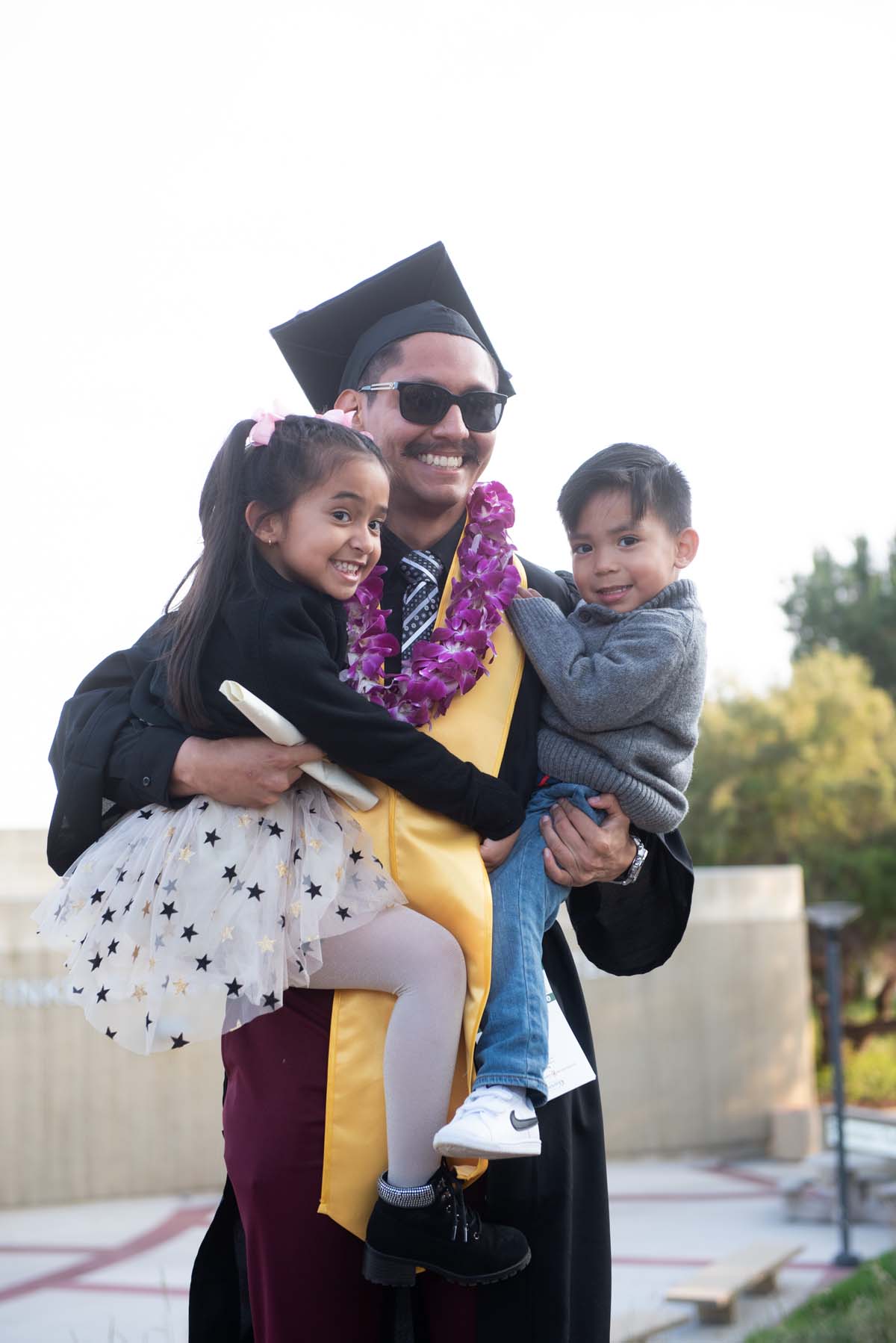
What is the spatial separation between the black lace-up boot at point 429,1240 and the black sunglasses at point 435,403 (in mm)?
1414

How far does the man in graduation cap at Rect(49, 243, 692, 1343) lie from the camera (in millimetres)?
2404

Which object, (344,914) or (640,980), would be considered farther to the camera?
(640,980)

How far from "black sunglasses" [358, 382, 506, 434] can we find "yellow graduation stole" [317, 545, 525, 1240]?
77 centimetres

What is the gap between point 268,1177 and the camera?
2.42 meters

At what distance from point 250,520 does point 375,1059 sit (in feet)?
3.17

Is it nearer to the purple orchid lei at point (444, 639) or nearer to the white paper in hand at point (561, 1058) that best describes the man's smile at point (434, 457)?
the purple orchid lei at point (444, 639)

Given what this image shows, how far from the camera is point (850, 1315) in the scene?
9.15m

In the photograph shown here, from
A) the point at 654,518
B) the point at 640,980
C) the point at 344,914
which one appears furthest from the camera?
the point at 640,980

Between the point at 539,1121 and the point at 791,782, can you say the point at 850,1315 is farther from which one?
the point at 791,782

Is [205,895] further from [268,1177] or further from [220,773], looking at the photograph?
[268,1177]

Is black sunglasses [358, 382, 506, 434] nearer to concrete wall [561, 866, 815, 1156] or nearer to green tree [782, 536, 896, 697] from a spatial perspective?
concrete wall [561, 866, 815, 1156]

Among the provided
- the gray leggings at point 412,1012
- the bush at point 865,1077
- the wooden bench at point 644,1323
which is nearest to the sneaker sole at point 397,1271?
the gray leggings at point 412,1012

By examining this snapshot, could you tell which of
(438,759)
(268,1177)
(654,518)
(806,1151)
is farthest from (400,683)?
(806,1151)

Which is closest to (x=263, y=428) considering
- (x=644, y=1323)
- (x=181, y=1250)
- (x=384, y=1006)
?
(x=384, y=1006)
